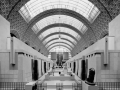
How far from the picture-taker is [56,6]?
1273 inches

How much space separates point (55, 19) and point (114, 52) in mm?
29794

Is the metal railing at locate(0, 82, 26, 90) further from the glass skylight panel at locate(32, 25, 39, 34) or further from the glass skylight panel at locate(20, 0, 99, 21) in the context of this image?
the glass skylight panel at locate(32, 25, 39, 34)

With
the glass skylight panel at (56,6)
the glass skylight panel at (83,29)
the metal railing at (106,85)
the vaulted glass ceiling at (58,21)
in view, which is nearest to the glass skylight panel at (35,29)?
the vaulted glass ceiling at (58,21)

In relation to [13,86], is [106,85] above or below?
above

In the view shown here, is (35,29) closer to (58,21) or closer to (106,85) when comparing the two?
(58,21)

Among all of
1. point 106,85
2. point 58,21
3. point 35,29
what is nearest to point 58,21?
point 58,21

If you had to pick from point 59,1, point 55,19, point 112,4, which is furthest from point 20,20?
point 112,4

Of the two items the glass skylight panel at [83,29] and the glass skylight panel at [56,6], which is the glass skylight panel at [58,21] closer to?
the glass skylight panel at [83,29]

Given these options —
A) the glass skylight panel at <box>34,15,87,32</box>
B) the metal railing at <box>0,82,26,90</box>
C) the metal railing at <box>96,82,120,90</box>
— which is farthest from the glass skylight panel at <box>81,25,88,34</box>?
the metal railing at <box>0,82,26,90</box>

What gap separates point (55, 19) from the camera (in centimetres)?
3950

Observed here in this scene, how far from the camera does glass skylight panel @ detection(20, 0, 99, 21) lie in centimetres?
2977

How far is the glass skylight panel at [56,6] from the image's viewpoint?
29769 millimetres

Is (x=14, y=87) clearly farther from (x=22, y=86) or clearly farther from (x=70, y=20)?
(x=70, y=20)

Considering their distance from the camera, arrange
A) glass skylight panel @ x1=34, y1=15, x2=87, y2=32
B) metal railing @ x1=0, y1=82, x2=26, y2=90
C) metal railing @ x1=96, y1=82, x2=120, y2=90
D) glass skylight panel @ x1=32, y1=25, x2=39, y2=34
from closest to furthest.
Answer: metal railing @ x1=96, y1=82, x2=120, y2=90
metal railing @ x1=0, y1=82, x2=26, y2=90
glass skylight panel @ x1=32, y1=25, x2=39, y2=34
glass skylight panel @ x1=34, y1=15, x2=87, y2=32
